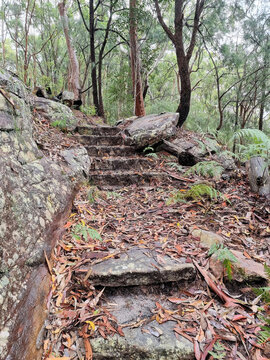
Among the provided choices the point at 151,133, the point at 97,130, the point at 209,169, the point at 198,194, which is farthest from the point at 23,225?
the point at 97,130

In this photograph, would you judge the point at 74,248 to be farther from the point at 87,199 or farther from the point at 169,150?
the point at 169,150

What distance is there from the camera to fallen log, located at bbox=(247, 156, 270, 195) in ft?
10.1

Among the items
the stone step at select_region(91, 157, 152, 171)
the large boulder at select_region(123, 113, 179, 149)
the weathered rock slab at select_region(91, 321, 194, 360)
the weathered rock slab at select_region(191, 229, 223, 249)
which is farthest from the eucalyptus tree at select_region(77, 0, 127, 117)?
the weathered rock slab at select_region(91, 321, 194, 360)

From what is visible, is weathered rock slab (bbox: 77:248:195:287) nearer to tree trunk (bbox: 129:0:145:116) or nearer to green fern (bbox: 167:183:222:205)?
green fern (bbox: 167:183:222:205)

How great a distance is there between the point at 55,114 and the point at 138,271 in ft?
14.5

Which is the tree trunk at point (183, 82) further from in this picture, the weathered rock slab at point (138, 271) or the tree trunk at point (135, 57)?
the weathered rock slab at point (138, 271)

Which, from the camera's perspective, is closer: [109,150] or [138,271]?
[138,271]

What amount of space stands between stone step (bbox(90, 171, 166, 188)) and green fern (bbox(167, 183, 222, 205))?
2.93 feet

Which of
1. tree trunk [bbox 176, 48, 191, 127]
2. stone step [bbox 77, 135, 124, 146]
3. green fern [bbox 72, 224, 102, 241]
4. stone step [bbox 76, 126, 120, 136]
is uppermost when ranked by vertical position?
tree trunk [bbox 176, 48, 191, 127]

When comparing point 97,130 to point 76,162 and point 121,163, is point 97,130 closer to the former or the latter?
point 121,163

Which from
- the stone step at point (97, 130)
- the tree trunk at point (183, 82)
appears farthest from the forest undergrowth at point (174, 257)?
the tree trunk at point (183, 82)

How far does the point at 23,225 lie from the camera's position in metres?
1.60

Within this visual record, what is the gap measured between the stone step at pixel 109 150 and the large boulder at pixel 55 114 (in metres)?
0.83

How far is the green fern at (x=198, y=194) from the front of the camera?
2.92m
